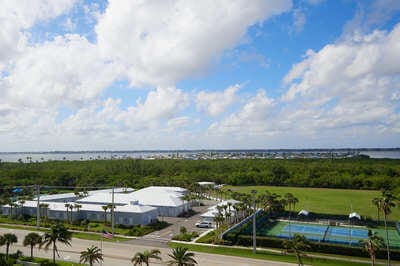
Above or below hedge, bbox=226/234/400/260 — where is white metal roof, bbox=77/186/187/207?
above

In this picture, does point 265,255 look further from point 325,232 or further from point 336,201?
point 336,201

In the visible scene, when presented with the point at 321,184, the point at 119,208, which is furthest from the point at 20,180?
the point at 321,184

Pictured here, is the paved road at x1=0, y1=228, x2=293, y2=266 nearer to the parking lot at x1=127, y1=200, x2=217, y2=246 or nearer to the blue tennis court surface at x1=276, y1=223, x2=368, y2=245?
the parking lot at x1=127, y1=200, x2=217, y2=246

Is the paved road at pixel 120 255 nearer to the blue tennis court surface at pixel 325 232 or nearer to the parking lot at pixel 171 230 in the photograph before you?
the parking lot at pixel 171 230

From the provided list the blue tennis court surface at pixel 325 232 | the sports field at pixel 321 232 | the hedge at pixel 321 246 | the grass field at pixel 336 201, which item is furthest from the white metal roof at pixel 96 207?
the grass field at pixel 336 201

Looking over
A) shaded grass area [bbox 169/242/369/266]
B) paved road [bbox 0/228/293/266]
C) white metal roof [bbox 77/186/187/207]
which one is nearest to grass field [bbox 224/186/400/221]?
white metal roof [bbox 77/186/187/207]

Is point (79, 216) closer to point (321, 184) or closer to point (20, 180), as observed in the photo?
point (20, 180)
